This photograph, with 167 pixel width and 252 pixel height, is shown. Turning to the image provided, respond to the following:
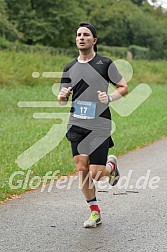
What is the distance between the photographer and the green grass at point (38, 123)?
34.9ft

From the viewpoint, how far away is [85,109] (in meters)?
6.42

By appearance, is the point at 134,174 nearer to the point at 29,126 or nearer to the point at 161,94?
the point at 29,126

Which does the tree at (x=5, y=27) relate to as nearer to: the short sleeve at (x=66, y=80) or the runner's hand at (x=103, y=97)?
the short sleeve at (x=66, y=80)

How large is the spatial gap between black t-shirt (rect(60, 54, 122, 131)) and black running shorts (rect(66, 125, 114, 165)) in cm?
6

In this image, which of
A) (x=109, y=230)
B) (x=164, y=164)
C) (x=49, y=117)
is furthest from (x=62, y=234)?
(x=49, y=117)

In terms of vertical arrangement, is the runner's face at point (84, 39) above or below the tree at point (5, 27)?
above

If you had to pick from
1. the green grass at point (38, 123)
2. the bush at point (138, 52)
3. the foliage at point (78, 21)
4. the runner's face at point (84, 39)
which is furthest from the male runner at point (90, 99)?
the bush at point (138, 52)

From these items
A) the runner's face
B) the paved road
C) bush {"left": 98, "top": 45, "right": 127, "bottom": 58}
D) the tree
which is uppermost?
the runner's face

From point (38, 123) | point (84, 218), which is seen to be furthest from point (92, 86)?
point (38, 123)

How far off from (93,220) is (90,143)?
2.59 ft

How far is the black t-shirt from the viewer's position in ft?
21.0

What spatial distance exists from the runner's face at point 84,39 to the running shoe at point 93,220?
171cm

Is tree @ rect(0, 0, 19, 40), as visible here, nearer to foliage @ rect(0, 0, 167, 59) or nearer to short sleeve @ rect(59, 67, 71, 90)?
foliage @ rect(0, 0, 167, 59)

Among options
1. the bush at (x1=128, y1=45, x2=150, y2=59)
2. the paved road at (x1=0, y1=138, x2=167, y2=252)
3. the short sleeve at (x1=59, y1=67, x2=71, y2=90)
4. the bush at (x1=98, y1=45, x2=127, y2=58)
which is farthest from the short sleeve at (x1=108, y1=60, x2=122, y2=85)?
the bush at (x1=128, y1=45, x2=150, y2=59)
